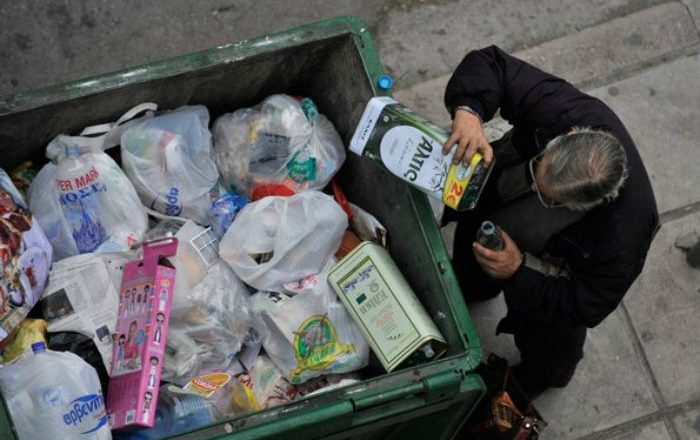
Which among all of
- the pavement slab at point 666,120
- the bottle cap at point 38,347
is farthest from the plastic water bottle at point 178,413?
the pavement slab at point 666,120

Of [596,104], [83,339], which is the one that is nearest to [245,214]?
[83,339]

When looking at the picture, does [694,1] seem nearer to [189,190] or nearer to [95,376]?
[189,190]

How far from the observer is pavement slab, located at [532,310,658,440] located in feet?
12.1

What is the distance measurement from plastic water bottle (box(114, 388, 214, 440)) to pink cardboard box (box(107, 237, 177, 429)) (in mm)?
133

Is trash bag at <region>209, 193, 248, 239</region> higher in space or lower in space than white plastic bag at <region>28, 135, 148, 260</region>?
lower

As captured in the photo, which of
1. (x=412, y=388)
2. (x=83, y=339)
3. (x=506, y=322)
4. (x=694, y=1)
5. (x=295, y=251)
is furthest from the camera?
(x=694, y=1)

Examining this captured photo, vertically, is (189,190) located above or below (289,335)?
above

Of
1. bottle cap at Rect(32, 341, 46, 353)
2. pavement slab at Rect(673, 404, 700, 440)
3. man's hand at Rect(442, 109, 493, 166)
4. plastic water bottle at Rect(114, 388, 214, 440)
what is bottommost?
pavement slab at Rect(673, 404, 700, 440)

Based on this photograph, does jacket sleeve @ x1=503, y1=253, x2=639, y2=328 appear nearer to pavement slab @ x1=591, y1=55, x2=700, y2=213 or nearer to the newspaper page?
the newspaper page

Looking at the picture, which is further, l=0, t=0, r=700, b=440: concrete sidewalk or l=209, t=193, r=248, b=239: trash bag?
l=0, t=0, r=700, b=440: concrete sidewalk

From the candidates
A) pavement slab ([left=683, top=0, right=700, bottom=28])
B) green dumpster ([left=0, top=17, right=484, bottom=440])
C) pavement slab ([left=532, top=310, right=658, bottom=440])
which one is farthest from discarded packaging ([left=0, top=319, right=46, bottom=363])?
Result: pavement slab ([left=683, top=0, right=700, bottom=28])

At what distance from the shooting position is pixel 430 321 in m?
2.72

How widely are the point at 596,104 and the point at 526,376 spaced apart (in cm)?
112

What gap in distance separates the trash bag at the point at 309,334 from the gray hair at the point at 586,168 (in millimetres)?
746
